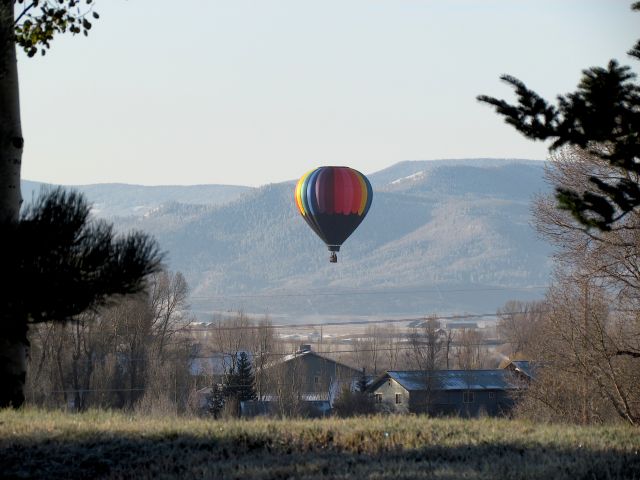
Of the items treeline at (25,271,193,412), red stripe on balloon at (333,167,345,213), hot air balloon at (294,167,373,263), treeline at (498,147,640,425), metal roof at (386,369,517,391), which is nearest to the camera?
treeline at (498,147,640,425)

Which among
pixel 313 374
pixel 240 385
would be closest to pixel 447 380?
pixel 240 385

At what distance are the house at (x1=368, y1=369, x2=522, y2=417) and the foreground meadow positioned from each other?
1953 inches

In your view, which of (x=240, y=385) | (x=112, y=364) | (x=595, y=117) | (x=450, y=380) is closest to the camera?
(x=595, y=117)

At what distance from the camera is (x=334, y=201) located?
5709cm

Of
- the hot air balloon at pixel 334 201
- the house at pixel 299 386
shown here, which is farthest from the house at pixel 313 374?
the hot air balloon at pixel 334 201

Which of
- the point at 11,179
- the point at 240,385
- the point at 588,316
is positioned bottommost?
the point at 240,385

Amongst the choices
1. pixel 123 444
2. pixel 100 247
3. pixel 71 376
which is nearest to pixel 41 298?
pixel 100 247

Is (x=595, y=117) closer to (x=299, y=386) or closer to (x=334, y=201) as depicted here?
(x=334, y=201)

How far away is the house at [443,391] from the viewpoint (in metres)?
66.1

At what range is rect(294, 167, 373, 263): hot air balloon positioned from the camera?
5706 cm

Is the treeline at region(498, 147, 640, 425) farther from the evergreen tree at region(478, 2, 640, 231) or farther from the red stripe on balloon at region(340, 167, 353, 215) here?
the evergreen tree at region(478, 2, 640, 231)

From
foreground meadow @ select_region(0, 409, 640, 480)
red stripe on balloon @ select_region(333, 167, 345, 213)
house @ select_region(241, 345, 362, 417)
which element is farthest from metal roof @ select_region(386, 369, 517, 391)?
foreground meadow @ select_region(0, 409, 640, 480)

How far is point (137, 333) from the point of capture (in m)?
57.8

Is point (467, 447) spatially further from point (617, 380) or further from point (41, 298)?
point (617, 380)
